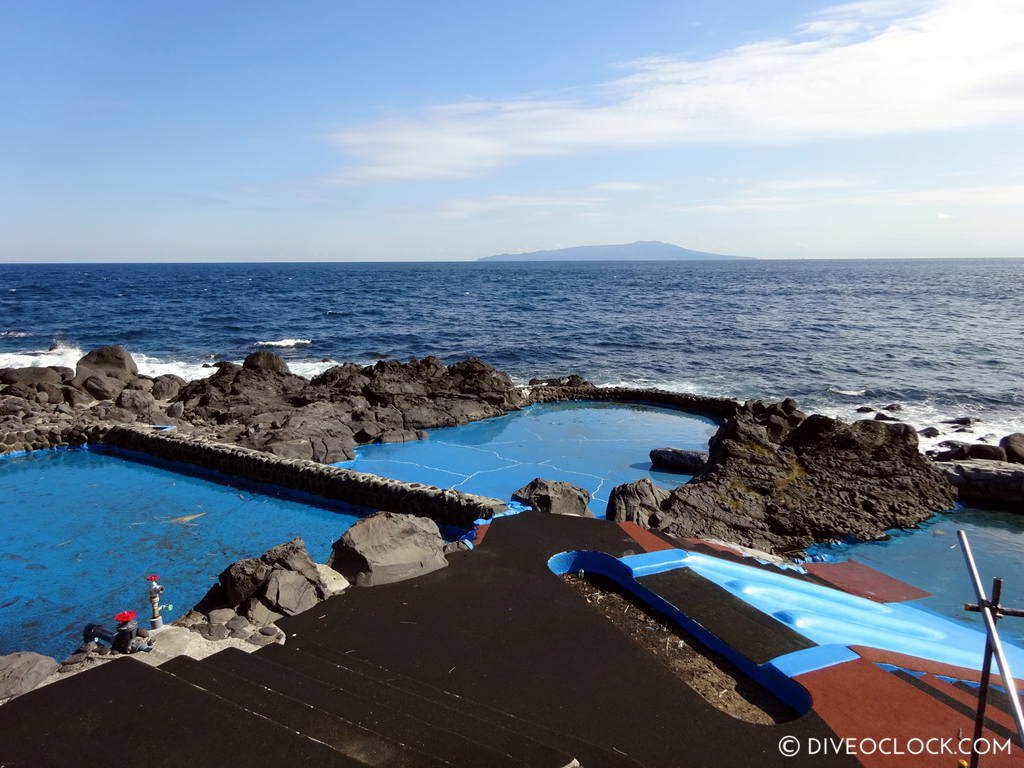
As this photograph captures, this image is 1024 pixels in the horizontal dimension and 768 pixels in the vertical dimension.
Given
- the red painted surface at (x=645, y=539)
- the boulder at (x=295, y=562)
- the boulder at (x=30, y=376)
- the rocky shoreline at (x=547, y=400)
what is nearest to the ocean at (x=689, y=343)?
the rocky shoreline at (x=547, y=400)

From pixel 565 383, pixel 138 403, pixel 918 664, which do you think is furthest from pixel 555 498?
pixel 565 383

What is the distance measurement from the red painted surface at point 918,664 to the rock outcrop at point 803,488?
5.13 metres

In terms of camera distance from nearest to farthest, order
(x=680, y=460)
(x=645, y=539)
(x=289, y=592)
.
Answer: (x=289, y=592) → (x=645, y=539) → (x=680, y=460)

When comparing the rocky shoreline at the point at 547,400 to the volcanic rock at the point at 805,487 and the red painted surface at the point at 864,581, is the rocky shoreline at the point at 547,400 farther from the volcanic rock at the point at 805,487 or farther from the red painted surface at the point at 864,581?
the red painted surface at the point at 864,581

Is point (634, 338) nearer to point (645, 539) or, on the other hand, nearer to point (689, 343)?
point (689, 343)

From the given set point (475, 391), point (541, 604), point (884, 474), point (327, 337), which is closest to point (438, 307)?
point (327, 337)

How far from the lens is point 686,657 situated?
6.45 meters

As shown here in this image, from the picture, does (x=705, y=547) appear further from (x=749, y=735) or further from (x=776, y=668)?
(x=749, y=735)

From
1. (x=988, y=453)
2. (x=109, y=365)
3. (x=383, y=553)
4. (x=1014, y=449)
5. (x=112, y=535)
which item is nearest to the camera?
(x=383, y=553)

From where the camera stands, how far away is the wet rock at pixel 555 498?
34.7ft

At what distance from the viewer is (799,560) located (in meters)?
11.7

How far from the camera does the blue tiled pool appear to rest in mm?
9611

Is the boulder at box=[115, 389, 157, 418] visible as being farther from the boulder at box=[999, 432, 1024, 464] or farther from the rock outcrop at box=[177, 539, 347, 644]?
the boulder at box=[999, 432, 1024, 464]

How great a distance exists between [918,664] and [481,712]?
433 centimetres
